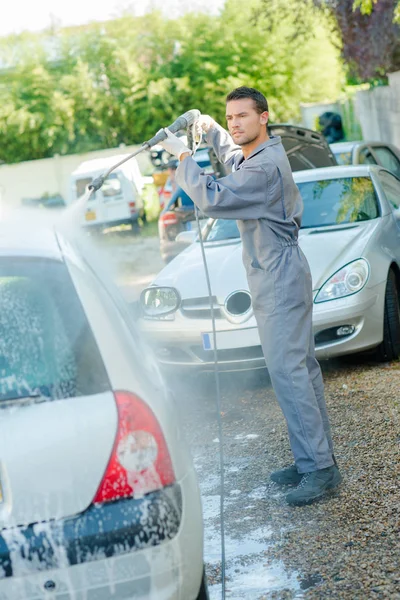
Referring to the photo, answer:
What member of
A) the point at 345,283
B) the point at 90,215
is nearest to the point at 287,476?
the point at 345,283

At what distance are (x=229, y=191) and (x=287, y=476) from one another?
150cm

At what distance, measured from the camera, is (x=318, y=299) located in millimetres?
6738

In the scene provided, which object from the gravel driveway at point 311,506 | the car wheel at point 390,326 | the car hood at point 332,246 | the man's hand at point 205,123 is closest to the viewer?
the gravel driveway at point 311,506

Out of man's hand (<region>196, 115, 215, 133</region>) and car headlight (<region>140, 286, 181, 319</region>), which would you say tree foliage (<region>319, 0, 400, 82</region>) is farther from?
man's hand (<region>196, 115, 215, 133</region>)

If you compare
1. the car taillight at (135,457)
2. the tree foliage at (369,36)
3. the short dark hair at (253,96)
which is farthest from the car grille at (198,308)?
the tree foliage at (369,36)

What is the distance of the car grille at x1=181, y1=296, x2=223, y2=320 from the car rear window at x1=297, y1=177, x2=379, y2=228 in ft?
3.94

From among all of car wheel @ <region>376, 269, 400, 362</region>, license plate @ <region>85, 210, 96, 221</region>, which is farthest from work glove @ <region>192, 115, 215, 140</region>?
license plate @ <region>85, 210, 96, 221</region>

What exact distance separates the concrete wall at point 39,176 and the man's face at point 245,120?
31700 mm

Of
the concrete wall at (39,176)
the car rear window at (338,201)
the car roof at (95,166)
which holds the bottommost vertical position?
the concrete wall at (39,176)

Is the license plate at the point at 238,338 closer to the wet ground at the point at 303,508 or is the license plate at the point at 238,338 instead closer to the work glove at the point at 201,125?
the wet ground at the point at 303,508

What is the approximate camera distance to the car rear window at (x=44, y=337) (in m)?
2.90

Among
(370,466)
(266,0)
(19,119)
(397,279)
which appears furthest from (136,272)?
(19,119)

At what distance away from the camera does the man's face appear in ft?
15.1

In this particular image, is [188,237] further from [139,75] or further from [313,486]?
[139,75]
